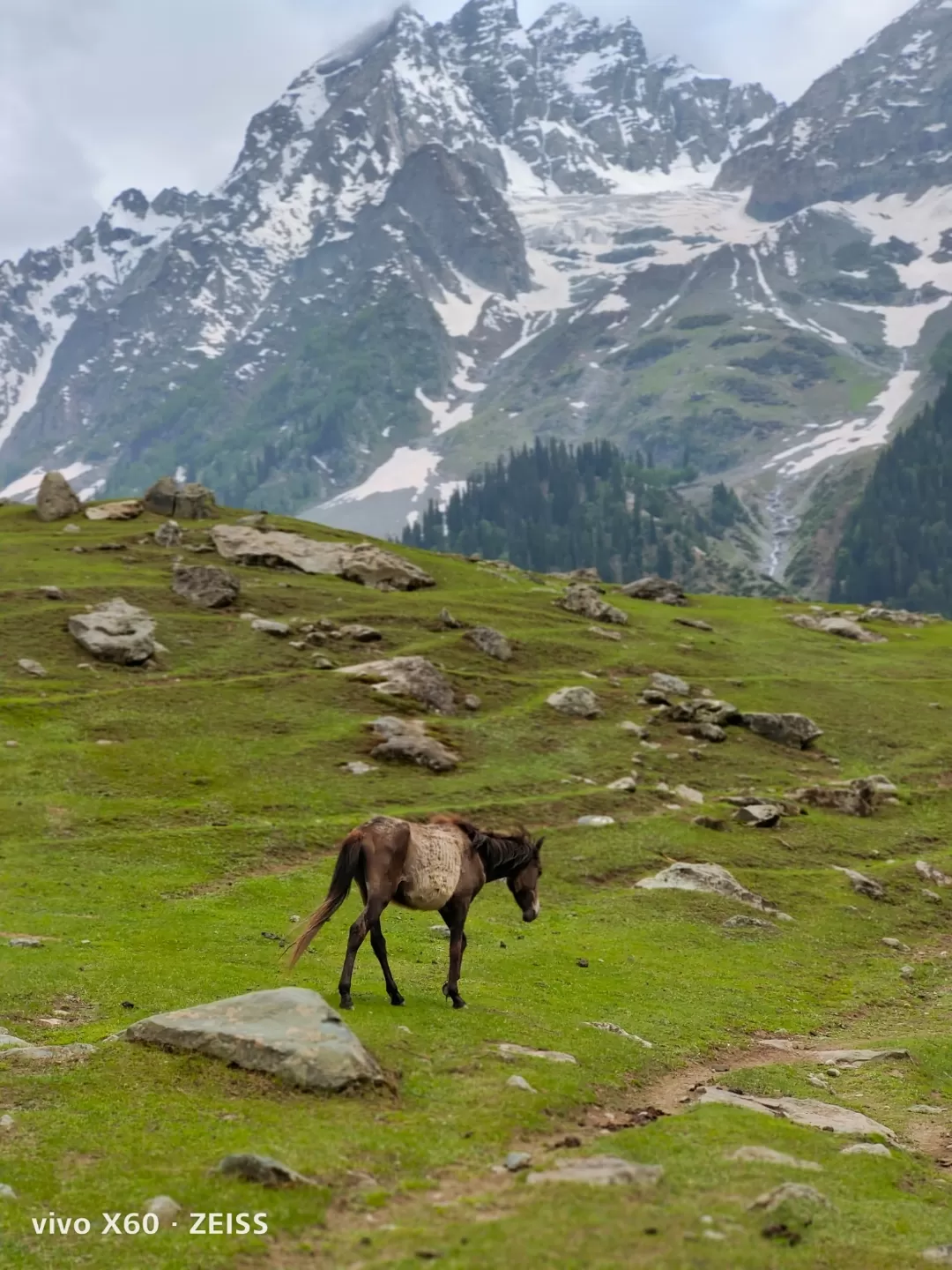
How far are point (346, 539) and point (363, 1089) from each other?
98.3 metres

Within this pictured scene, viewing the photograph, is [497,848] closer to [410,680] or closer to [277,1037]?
[277,1037]

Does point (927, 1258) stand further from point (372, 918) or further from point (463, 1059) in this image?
point (372, 918)

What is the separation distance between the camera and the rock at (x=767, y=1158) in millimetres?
16203

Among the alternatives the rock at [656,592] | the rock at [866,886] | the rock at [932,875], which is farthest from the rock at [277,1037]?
the rock at [656,592]

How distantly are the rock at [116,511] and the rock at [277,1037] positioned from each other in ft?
310

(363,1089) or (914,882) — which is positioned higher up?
(363,1089)

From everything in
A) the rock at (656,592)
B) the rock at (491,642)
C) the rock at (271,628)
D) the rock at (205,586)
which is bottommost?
the rock at (491,642)

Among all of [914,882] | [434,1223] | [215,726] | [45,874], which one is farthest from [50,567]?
[434,1223]

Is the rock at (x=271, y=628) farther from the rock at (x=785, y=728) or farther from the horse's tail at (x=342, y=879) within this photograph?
the horse's tail at (x=342, y=879)

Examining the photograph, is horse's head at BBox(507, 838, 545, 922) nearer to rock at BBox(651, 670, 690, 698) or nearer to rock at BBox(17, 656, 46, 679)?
rock at BBox(17, 656, 46, 679)

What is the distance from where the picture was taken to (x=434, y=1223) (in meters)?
13.2

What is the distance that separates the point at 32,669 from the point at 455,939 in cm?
4825

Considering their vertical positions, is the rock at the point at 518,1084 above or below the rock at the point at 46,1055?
below

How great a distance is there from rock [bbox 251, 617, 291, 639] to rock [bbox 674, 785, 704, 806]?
30.2 m
